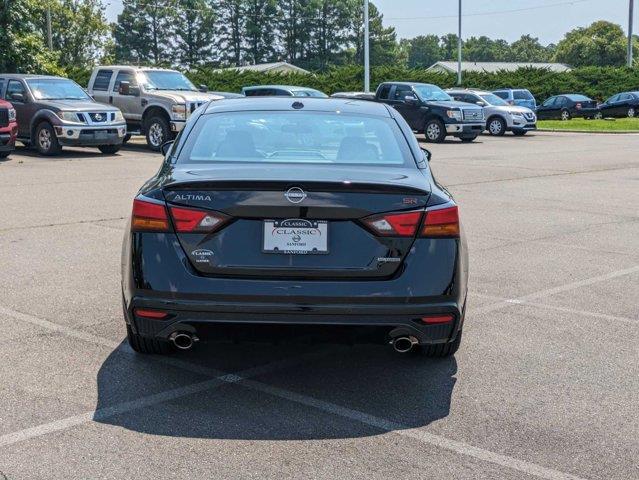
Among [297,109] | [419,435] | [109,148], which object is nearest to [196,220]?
[419,435]

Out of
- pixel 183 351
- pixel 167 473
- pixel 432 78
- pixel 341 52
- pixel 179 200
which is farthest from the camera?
pixel 341 52

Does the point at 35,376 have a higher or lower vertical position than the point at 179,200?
lower

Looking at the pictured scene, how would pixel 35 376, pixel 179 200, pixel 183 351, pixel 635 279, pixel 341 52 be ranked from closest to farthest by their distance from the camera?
pixel 179 200 < pixel 35 376 < pixel 183 351 < pixel 635 279 < pixel 341 52

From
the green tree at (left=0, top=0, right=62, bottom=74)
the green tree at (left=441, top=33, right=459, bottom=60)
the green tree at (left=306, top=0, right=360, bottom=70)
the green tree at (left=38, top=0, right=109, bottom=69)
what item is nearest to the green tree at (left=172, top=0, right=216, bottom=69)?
the green tree at (left=306, top=0, right=360, bottom=70)

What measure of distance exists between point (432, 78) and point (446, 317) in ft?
172

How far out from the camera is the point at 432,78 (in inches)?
2213

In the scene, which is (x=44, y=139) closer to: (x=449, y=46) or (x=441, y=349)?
(x=441, y=349)

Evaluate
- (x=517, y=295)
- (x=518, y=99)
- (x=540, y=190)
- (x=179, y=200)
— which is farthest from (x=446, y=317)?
(x=518, y=99)

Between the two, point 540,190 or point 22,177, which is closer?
point 540,190

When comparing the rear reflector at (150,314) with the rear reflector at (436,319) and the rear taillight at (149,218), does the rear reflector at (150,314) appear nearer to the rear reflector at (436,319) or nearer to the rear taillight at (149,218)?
the rear taillight at (149,218)

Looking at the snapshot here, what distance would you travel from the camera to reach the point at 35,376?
5367 mm

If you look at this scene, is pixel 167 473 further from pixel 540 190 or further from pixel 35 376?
pixel 540 190

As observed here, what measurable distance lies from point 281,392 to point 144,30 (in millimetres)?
111745

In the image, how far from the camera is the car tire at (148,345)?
5594 mm
